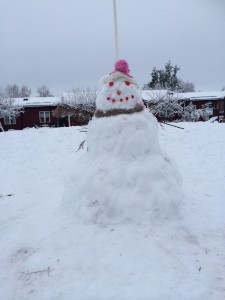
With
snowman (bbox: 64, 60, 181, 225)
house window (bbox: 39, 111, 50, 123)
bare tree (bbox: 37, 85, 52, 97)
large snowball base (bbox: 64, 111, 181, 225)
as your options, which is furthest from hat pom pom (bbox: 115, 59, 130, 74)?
bare tree (bbox: 37, 85, 52, 97)

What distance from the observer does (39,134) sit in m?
12.0

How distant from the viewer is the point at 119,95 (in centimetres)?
433

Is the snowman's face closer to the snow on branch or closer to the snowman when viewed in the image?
the snowman

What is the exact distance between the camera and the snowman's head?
14.2ft

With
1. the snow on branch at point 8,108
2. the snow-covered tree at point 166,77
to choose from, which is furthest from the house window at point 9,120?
the snow-covered tree at point 166,77

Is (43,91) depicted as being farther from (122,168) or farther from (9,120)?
(122,168)

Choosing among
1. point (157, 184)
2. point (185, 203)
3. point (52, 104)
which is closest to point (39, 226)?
point (157, 184)

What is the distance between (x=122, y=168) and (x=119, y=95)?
3.73ft

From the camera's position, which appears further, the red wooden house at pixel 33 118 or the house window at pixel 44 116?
the house window at pixel 44 116

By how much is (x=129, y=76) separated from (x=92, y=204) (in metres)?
2.11

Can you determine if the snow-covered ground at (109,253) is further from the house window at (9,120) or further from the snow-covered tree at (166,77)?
the snow-covered tree at (166,77)

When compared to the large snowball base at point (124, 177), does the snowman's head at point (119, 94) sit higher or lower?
higher

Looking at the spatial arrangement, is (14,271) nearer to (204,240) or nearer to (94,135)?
(94,135)

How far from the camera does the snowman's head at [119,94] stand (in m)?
4.34
